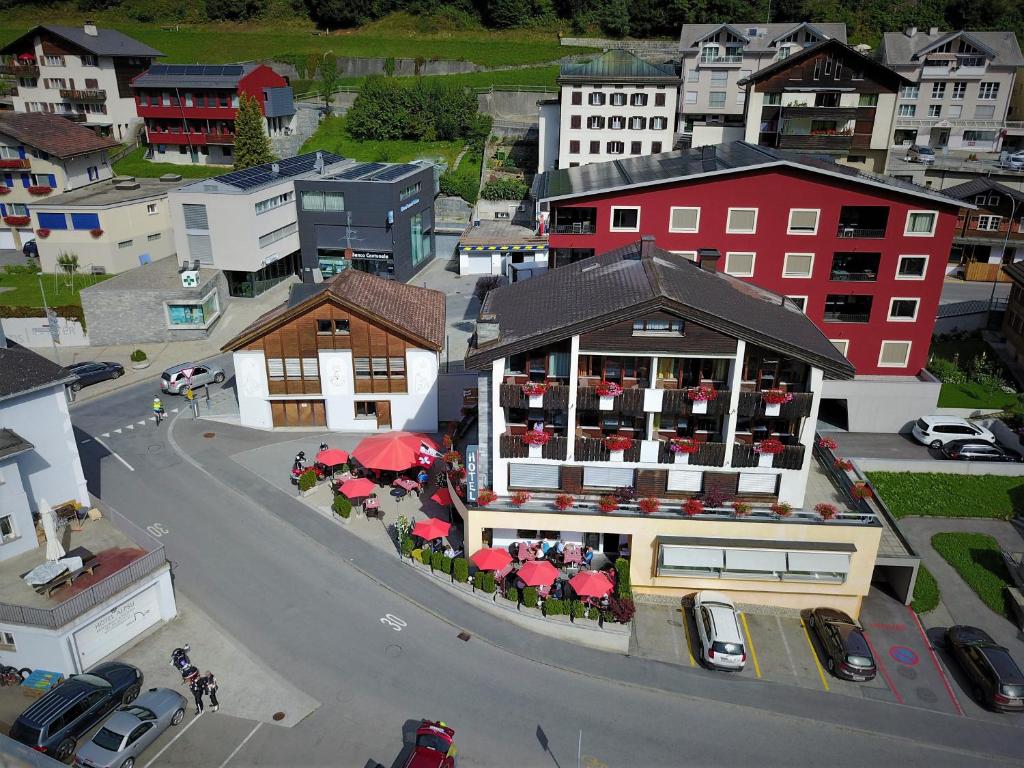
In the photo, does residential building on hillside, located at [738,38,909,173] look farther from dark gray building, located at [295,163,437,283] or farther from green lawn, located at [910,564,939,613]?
green lawn, located at [910,564,939,613]

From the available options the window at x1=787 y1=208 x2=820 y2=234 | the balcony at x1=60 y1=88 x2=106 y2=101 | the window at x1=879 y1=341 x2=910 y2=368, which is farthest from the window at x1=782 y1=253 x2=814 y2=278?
the balcony at x1=60 y1=88 x2=106 y2=101

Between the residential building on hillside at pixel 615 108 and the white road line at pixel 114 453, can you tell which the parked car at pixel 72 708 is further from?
the residential building on hillside at pixel 615 108

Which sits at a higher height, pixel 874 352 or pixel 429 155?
pixel 429 155

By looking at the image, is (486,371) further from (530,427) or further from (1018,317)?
(1018,317)

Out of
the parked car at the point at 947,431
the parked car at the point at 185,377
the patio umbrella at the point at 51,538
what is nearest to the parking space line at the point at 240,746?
the patio umbrella at the point at 51,538

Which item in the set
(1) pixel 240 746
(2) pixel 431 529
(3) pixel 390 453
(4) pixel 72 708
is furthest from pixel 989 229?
(4) pixel 72 708

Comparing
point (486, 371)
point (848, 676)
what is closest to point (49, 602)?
point (486, 371)

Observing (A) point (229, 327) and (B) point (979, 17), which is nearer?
(A) point (229, 327)
